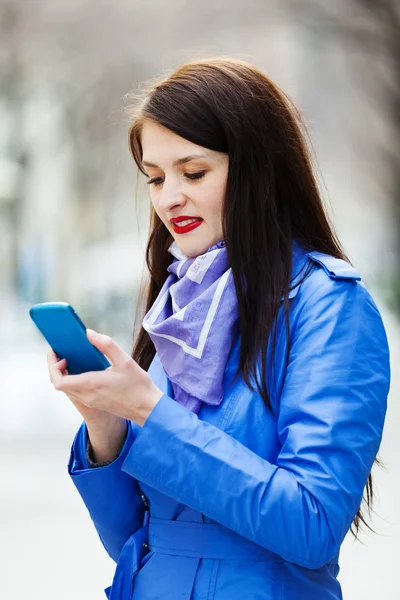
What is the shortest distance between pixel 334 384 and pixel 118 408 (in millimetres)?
284

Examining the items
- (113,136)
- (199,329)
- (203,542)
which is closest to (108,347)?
(199,329)

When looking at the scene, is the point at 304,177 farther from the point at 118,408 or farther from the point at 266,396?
the point at 118,408

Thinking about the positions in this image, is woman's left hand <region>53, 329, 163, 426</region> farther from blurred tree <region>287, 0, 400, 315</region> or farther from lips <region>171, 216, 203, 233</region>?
blurred tree <region>287, 0, 400, 315</region>

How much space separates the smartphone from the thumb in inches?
0.4

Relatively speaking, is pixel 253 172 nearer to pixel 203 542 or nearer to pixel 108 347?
pixel 108 347

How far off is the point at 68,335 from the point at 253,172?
402mm

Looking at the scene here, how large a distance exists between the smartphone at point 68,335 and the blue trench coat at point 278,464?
11 cm

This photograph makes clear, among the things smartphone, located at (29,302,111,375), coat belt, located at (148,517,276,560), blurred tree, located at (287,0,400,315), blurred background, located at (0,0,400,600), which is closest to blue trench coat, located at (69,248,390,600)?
coat belt, located at (148,517,276,560)

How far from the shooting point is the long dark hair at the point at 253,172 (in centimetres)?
137

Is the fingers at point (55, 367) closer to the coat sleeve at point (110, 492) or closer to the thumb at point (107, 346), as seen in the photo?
the thumb at point (107, 346)

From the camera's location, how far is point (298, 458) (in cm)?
120

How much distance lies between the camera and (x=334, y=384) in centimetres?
122

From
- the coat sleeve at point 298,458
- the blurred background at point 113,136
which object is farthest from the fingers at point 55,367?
the blurred background at point 113,136

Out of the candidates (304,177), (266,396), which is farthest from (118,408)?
(304,177)
